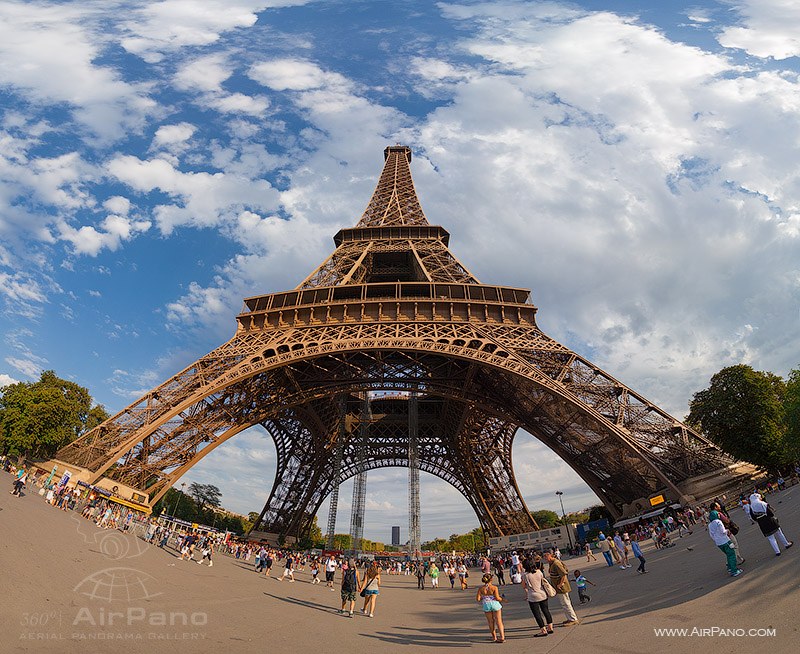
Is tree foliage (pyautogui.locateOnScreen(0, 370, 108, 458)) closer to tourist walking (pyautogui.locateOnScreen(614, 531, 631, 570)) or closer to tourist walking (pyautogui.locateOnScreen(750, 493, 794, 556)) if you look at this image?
tourist walking (pyautogui.locateOnScreen(614, 531, 631, 570))

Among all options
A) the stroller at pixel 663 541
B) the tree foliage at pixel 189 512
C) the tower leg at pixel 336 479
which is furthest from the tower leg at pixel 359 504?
the tree foliage at pixel 189 512

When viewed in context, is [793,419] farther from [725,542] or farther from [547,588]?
[547,588]

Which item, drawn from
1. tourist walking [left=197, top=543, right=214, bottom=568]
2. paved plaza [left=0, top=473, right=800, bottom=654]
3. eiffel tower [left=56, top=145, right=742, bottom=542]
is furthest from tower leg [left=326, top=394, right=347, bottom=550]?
paved plaza [left=0, top=473, right=800, bottom=654]

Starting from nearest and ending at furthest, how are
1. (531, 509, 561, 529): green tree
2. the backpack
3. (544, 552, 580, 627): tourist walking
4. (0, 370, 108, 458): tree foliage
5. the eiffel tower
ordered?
(544, 552, 580, 627): tourist walking
the backpack
the eiffel tower
(0, 370, 108, 458): tree foliage
(531, 509, 561, 529): green tree

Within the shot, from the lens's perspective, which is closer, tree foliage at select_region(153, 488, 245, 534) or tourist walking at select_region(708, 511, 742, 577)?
tourist walking at select_region(708, 511, 742, 577)

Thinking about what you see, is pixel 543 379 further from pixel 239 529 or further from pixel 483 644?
pixel 239 529

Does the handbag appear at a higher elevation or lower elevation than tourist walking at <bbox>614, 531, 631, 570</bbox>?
higher
